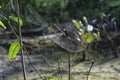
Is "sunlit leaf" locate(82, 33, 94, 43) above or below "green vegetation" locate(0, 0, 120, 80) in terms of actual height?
below

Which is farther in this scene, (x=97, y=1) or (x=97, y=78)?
(x=97, y=1)

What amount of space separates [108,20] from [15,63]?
1863 millimetres

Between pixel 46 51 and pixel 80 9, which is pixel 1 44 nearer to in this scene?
pixel 46 51

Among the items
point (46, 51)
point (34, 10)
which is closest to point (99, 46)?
point (46, 51)

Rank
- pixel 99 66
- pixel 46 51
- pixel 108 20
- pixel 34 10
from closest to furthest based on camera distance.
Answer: pixel 99 66
pixel 46 51
pixel 34 10
pixel 108 20

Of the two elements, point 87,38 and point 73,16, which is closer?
point 87,38

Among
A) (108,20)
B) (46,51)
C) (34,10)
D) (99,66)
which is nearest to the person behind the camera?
(99,66)

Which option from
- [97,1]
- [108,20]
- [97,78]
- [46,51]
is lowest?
[97,78]

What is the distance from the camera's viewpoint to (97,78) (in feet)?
11.0

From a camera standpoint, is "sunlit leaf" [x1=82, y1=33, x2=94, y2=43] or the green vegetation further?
the green vegetation

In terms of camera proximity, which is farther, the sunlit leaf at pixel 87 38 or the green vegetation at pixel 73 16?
the green vegetation at pixel 73 16

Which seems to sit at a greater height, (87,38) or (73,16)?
(73,16)

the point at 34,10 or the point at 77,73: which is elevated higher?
the point at 34,10

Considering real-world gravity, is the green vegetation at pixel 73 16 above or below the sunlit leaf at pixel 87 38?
above
